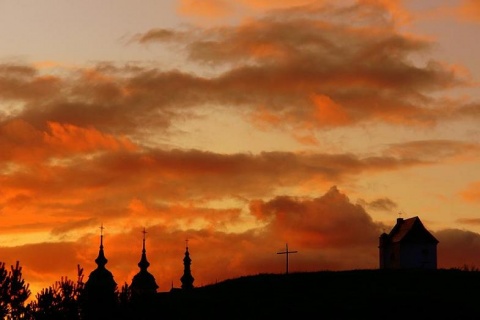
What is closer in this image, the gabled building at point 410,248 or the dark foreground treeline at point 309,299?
the dark foreground treeline at point 309,299

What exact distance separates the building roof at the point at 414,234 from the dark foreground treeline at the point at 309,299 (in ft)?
126

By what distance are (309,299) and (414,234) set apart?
174 feet

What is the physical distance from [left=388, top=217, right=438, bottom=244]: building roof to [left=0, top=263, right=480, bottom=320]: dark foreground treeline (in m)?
38.5

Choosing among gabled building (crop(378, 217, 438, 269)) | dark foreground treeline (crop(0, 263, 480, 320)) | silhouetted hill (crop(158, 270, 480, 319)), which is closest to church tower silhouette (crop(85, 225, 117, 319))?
dark foreground treeline (crop(0, 263, 480, 320))

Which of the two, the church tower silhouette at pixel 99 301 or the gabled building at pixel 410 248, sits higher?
the gabled building at pixel 410 248

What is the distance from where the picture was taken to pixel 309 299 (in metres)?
93.0

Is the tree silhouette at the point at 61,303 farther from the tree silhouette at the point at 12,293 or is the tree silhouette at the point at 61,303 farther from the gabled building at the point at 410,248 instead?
the gabled building at the point at 410,248

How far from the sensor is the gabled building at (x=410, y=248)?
141 m

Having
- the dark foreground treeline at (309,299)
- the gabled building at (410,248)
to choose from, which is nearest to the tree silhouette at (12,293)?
the dark foreground treeline at (309,299)

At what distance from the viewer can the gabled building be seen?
14112 cm

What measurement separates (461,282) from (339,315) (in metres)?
17.0

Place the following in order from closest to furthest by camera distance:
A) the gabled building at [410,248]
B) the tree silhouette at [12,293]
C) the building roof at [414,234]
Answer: the tree silhouette at [12,293]
the gabled building at [410,248]
the building roof at [414,234]

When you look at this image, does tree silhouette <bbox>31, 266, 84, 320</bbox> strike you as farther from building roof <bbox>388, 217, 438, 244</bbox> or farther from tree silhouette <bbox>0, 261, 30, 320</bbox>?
building roof <bbox>388, 217, 438, 244</bbox>

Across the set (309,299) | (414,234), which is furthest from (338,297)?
(414,234)
